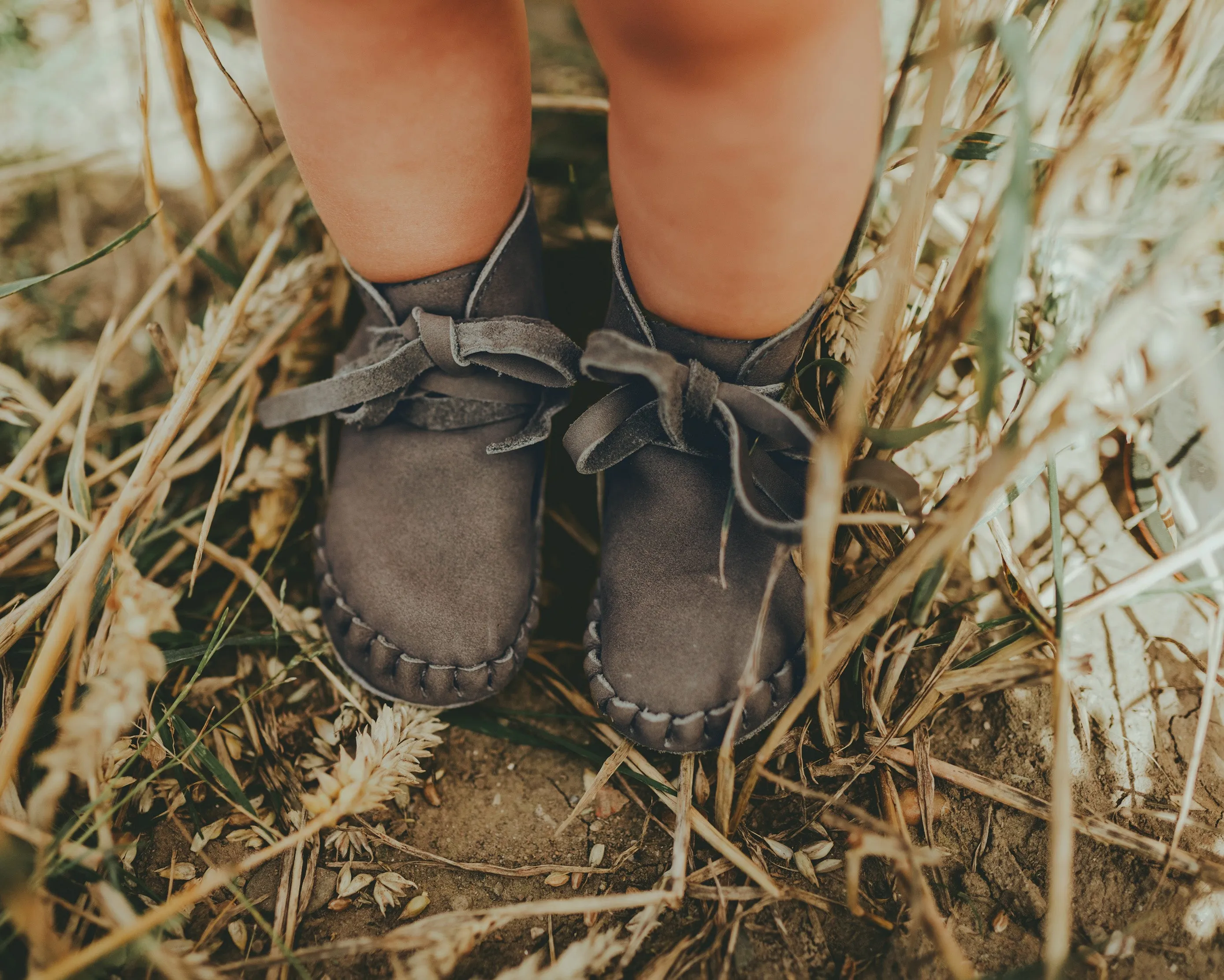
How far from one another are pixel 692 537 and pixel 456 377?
0.31 metres

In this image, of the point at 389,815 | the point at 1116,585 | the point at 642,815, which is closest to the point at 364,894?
the point at 389,815

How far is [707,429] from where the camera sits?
29.2 inches

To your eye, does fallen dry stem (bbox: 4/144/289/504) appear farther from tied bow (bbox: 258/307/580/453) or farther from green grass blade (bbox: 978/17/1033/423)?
green grass blade (bbox: 978/17/1033/423)

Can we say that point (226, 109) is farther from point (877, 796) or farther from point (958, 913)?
point (958, 913)

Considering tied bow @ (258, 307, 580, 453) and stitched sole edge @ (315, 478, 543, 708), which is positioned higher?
tied bow @ (258, 307, 580, 453)

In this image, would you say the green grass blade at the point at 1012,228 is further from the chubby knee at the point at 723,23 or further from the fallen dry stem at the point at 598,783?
the fallen dry stem at the point at 598,783

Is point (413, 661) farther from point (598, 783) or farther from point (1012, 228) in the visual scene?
point (1012, 228)

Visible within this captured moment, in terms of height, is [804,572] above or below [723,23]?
below

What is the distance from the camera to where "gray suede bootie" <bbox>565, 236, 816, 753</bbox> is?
27.7 inches

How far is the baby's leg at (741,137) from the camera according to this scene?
52 centimetres

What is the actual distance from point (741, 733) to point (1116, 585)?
353mm

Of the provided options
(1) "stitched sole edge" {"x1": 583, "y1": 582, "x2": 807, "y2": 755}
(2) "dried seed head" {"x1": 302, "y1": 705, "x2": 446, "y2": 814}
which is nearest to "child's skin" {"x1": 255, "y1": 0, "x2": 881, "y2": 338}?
(1) "stitched sole edge" {"x1": 583, "y1": 582, "x2": 807, "y2": 755}

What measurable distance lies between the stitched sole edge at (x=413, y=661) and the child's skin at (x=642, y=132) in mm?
351

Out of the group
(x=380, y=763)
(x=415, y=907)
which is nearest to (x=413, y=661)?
(x=380, y=763)
